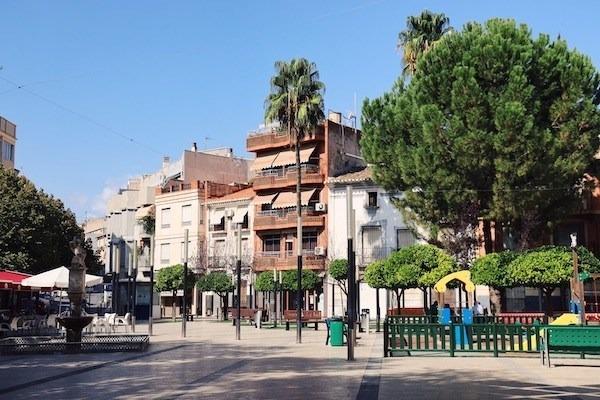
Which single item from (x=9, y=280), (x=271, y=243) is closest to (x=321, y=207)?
(x=271, y=243)

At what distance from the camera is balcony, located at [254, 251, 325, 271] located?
4988 cm

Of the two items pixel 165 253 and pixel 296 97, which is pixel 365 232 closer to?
pixel 296 97

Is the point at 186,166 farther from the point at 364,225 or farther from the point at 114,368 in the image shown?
the point at 114,368

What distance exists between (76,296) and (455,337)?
10.6 m

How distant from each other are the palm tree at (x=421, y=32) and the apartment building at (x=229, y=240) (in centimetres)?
1983

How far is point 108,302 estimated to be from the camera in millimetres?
60719

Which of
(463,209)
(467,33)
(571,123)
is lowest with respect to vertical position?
(463,209)

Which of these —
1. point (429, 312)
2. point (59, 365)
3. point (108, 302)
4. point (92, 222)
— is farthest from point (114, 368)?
point (92, 222)

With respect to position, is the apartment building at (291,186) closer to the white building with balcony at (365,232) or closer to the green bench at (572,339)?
the white building with balcony at (365,232)

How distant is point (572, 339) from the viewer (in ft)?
48.7

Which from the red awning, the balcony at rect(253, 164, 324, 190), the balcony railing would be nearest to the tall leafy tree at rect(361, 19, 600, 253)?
the balcony railing

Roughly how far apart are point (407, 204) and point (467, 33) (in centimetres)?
827

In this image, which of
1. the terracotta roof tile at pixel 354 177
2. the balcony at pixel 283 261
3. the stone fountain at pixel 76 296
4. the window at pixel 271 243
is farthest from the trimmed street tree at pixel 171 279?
the stone fountain at pixel 76 296

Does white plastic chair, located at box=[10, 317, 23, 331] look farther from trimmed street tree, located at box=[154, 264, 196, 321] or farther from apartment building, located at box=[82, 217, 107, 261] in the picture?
apartment building, located at box=[82, 217, 107, 261]
